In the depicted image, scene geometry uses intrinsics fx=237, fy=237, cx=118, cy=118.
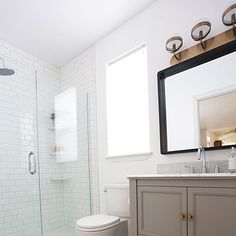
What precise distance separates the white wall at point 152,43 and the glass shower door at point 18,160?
823mm

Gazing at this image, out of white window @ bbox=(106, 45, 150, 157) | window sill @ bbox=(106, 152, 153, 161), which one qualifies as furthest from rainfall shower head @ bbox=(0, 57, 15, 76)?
window sill @ bbox=(106, 152, 153, 161)

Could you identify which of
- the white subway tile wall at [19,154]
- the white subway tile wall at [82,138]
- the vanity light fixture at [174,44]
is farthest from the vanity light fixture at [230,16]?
the white subway tile wall at [19,154]

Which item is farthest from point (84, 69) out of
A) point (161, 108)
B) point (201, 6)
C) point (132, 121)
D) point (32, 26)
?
point (201, 6)

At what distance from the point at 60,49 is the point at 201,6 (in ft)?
6.76

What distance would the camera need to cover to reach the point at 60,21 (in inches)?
109

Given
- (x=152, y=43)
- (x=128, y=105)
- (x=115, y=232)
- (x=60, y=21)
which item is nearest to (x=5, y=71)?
(x=60, y=21)

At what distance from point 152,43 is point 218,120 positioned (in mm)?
1101

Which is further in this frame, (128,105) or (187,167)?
(128,105)

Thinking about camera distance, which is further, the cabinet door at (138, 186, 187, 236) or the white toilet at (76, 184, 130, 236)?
the white toilet at (76, 184, 130, 236)

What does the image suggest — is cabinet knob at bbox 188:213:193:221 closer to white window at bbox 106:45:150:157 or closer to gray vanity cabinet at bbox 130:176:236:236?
gray vanity cabinet at bbox 130:176:236:236

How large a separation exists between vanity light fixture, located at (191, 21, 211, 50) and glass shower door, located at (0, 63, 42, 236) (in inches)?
81.8

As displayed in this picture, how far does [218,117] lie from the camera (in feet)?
6.18

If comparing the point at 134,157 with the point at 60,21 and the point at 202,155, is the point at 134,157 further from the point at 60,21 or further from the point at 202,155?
the point at 60,21

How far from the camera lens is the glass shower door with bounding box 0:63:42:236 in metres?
2.63
